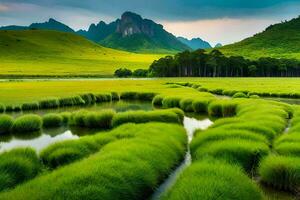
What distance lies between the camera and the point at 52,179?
595 inches

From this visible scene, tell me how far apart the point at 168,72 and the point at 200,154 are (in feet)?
443

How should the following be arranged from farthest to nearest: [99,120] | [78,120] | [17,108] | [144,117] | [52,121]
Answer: [17,108]
[78,120]
[52,121]
[99,120]
[144,117]

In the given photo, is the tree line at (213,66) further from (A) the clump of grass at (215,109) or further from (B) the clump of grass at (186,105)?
(A) the clump of grass at (215,109)

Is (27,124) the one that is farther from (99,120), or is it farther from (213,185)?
(213,185)

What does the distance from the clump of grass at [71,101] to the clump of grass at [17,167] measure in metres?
37.3

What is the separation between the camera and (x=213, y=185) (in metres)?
14.2

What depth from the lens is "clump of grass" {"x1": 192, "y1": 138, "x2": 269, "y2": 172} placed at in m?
19.1

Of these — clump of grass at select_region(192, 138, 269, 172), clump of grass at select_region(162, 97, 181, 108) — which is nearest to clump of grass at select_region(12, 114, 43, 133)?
clump of grass at select_region(192, 138, 269, 172)

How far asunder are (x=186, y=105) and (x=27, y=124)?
73.3 feet

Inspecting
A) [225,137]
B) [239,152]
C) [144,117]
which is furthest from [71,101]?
[239,152]

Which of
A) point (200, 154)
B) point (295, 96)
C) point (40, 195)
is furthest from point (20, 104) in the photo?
point (295, 96)

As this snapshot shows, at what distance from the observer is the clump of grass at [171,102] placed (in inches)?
2120

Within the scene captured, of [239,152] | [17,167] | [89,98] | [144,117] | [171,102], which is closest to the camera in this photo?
[17,167]

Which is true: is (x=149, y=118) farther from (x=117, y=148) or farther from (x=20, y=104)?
(x=20, y=104)
